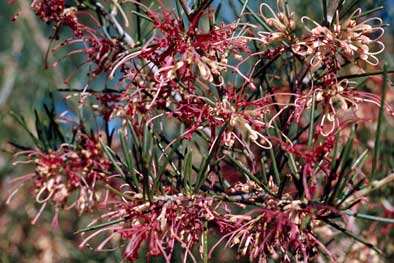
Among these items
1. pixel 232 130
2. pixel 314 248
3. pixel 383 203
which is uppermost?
pixel 232 130

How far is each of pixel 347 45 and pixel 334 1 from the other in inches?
3.5

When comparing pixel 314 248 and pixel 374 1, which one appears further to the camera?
pixel 374 1

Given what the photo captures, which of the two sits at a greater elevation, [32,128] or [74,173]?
[74,173]

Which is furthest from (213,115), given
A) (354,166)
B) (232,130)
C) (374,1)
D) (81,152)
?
(374,1)

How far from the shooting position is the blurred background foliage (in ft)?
3.18

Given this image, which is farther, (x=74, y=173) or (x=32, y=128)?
(x=32, y=128)

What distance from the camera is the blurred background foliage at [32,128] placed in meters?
0.97

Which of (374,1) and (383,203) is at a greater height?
(374,1)

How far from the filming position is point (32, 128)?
1640 mm

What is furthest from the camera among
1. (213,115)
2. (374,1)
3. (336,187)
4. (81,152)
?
(374,1)

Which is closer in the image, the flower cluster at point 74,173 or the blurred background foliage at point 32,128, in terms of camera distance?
the flower cluster at point 74,173

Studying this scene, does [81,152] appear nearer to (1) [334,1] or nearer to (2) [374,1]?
(1) [334,1]

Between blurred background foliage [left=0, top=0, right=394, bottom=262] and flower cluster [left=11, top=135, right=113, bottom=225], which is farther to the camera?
blurred background foliage [left=0, top=0, right=394, bottom=262]

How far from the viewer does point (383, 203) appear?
866 mm
